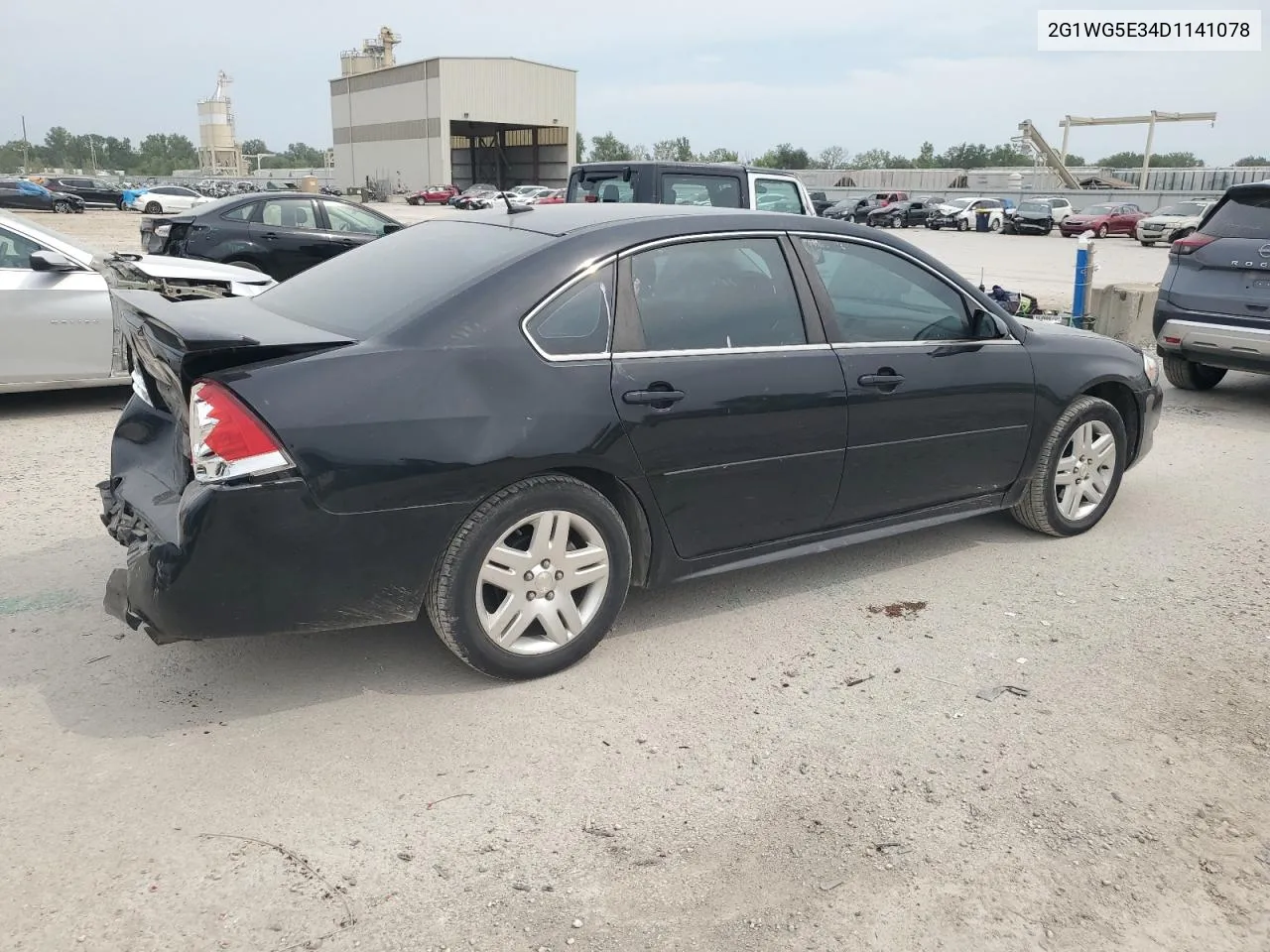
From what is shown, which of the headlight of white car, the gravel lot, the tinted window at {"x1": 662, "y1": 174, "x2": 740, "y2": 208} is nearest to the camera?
the gravel lot

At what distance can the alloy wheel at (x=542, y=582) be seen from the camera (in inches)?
136

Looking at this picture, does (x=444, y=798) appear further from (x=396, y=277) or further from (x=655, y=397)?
(x=396, y=277)

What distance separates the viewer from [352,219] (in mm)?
13516

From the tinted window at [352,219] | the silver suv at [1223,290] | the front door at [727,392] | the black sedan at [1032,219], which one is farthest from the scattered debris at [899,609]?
the black sedan at [1032,219]

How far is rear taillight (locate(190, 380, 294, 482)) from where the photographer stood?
304 centimetres

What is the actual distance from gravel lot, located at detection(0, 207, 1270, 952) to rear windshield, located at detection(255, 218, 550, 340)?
3.60 ft

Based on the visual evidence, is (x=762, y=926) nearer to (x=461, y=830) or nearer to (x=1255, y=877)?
(x=461, y=830)

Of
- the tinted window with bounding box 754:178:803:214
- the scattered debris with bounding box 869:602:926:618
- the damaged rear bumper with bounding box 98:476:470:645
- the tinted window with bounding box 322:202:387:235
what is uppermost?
the tinted window with bounding box 754:178:803:214

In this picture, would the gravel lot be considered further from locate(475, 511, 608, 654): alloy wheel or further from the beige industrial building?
the beige industrial building

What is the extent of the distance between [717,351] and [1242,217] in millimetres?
6477

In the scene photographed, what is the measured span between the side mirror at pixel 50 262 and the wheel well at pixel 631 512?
5.48 meters

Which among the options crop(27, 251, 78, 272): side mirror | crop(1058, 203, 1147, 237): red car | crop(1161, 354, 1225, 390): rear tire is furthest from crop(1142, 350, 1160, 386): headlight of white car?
crop(1058, 203, 1147, 237): red car

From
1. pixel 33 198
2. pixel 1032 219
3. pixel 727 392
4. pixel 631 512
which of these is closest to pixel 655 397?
pixel 727 392

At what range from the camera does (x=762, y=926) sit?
2.48 meters
